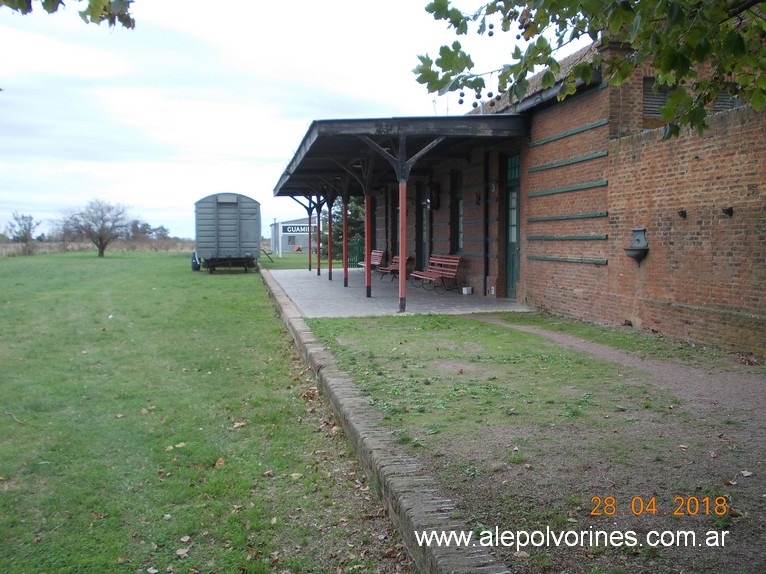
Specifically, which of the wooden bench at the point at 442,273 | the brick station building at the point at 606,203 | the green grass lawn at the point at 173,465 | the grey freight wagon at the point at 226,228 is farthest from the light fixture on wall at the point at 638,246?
the grey freight wagon at the point at 226,228

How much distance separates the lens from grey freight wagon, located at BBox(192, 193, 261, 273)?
2614 cm

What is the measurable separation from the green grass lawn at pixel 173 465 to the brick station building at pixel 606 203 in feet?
11.2

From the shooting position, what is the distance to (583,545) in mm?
3051

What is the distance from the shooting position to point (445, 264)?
54.1 ft

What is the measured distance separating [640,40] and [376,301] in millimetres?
10171

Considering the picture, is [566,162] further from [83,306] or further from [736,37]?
[83,306]

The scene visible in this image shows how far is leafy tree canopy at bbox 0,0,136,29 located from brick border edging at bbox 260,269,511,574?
2784mm

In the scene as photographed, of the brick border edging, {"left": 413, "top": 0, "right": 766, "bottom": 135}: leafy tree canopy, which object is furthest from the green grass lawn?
{"left": 413, "top": 0, "right": 766, "bottom": 135}: leafy tree canopy

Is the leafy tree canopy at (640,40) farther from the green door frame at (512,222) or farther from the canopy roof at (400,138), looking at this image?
the green door frame at (512,222)

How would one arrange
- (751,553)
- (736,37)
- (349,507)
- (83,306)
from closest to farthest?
(751,553) → (736,37) → (349,507) → (83,306)

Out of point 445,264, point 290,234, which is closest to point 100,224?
point 290,234

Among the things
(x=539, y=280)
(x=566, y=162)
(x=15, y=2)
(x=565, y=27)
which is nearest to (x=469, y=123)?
(x=566, y=162)

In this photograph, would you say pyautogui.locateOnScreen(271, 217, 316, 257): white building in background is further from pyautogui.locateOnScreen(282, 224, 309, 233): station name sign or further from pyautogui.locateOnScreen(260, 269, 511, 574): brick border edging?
pyautogui.locateOnScreen(260, 269, 511, 574): brick border edging

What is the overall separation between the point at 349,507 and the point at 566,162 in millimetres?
8400
